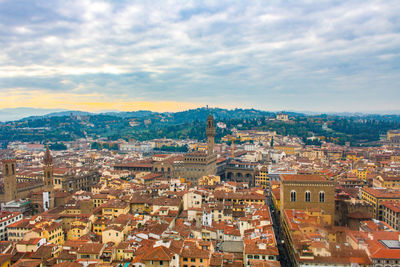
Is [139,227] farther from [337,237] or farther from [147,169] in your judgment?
[147,169]

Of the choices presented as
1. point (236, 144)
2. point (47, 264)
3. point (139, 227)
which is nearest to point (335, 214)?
point (139, 227)

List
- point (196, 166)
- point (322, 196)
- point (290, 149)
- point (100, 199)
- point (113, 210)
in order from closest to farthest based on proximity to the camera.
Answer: point (322, 196)
point (113, 210)
point (100, 199)
point (196, 166)
point (290, 149)

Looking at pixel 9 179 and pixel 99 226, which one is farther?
pixel 9 179

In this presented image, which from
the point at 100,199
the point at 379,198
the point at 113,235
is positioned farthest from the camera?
the point at 100,199

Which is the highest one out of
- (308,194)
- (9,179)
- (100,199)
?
(9,179)

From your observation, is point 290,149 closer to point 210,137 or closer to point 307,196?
point 210,137

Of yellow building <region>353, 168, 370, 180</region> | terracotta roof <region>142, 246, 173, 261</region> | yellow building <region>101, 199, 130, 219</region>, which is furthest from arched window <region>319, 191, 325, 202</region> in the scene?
yellow building <region>353, 168, 370, 180</region>

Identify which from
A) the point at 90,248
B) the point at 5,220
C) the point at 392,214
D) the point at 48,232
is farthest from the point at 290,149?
the point at 90,248

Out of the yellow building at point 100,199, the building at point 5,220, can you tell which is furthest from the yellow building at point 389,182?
the building at point 5,220
